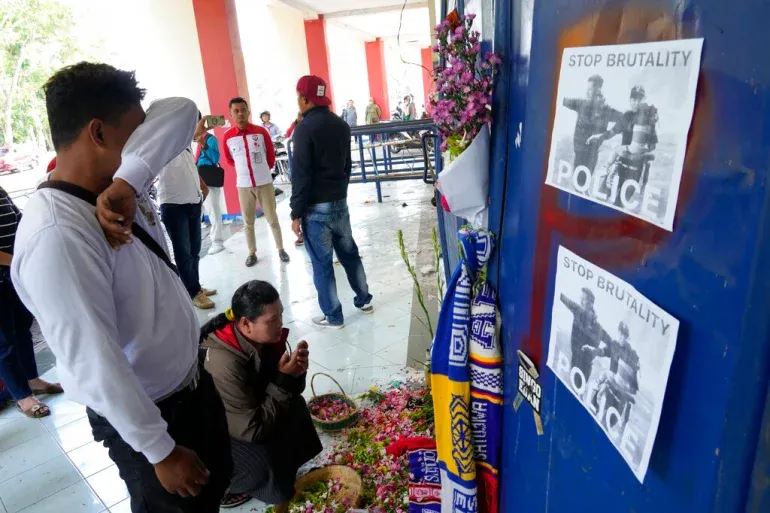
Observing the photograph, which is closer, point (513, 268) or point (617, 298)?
point (617, 298)

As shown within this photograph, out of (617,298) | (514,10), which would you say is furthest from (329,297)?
(617,298)

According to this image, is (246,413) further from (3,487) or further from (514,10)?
(514,10)

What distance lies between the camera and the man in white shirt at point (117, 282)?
3.52ft

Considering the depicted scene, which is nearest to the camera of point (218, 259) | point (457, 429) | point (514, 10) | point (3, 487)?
A: point (514, 10)

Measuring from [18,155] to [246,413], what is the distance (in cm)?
790

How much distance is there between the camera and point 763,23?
542 millimetres

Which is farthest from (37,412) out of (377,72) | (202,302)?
(377,72)

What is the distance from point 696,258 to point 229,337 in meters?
1.82

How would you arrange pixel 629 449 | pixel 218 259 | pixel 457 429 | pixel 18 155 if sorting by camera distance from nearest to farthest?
pixel 629 449
pixel 457 429
pixel 218 259
pixel 18 155

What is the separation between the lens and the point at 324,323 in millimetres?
3984

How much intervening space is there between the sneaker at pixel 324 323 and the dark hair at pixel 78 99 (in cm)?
283

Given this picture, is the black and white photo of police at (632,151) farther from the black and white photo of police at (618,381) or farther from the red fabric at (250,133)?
the red fabric at (250,133)

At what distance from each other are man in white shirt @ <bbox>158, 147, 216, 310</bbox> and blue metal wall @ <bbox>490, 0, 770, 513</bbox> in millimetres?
3586

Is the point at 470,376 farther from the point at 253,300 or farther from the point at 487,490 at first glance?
the point at 253,300
